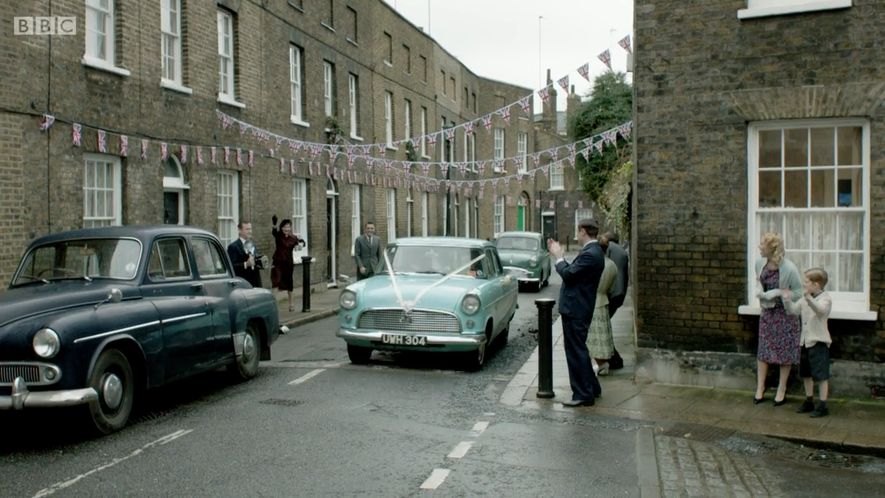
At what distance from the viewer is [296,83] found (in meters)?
22.2

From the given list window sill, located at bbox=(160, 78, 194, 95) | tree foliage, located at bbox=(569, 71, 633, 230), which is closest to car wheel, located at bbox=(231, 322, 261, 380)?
window sill, located at bbox=(160, 78, 194, 95)

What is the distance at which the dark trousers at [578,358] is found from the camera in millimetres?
8531

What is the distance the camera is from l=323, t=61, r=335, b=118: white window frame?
79.4 ft

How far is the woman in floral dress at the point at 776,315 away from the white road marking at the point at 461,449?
3.41m

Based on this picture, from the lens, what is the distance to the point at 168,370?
7.90 m

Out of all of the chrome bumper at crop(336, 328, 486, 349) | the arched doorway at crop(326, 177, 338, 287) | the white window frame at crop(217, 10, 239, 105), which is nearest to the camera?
the chrome bumper at crop(336, 328, 486, 349)

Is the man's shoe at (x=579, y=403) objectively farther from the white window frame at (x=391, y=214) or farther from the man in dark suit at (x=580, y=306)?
the white window frame at (x=391, y=214)

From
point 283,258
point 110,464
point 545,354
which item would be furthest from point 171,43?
point 110,464

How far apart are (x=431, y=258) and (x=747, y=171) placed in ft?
14.7

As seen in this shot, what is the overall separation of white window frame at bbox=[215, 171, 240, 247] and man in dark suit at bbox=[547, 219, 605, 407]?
11193 millimetres

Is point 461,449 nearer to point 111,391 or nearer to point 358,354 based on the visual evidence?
point 111,391

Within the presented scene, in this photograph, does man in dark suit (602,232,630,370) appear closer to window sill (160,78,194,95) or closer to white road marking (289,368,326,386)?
white road marking (289,368,326,386)

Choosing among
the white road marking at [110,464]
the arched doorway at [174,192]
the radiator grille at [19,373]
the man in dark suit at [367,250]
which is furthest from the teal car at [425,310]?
the man in dark suit at [367,250]

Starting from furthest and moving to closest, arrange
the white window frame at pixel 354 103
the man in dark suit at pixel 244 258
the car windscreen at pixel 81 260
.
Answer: the white window frame at pixel 354 103
the man in dark suit at pixel 244 258
the car windscreen at pixel 81 260
